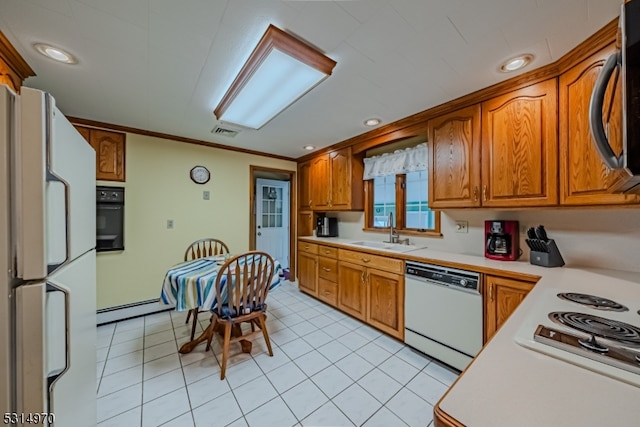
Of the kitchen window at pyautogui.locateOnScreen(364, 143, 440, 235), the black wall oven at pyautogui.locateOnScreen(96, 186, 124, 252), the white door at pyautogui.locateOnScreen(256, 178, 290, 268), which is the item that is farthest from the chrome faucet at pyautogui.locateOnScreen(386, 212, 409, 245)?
the black wall oven at pyautogui.locateOnScreen(96, 186, 124, 252)

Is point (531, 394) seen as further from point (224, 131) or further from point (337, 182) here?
point (224, 131)

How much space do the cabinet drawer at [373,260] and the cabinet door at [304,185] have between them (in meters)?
1.32

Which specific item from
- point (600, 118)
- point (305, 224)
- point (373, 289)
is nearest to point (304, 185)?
point (305, 224)

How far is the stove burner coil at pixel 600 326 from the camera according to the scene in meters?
0.69

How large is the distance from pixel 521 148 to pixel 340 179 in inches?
78.6

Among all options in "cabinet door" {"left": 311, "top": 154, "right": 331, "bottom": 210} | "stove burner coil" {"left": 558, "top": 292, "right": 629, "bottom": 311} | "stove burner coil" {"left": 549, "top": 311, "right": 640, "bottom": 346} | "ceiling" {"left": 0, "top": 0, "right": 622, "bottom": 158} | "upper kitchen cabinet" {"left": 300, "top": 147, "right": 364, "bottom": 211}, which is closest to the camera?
"stove burner coil" {"left": 549, "top": 311, "right": 640, "bottom": 346}


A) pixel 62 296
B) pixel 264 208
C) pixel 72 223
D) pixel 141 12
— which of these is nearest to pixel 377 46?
pixel 141 12

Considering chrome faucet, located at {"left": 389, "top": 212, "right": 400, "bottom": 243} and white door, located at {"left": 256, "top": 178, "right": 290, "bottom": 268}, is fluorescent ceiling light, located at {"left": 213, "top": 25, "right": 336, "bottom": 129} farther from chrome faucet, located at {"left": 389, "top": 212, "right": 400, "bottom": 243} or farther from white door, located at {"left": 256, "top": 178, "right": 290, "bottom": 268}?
white door, located at {"left": 256, "top": 178, "right": 290, "bottom": 268}

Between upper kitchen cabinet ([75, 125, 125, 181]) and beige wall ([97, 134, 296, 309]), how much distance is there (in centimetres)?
7

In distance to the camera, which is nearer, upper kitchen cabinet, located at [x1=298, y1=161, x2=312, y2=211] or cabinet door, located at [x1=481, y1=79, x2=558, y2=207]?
cabinet door, located at [x1=481, y1=79, x2=558, y2=207]

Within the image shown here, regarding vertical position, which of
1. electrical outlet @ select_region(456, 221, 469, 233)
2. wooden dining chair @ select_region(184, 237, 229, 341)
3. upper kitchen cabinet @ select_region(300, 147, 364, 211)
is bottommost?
wooden dining chair @ select_region(184, 237, 229, 341)

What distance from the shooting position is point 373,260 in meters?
2.47

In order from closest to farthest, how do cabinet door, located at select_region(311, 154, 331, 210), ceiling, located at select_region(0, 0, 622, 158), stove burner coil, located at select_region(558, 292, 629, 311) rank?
1. stove burner coil, located at select_region(558, 292, 629, 311)
2. ceiling, located at select_region(0, 0, 622, 158)
3. cabinet door, located at select_region(311, 154, 331, 210)

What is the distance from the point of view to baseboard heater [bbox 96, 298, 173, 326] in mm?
2613
